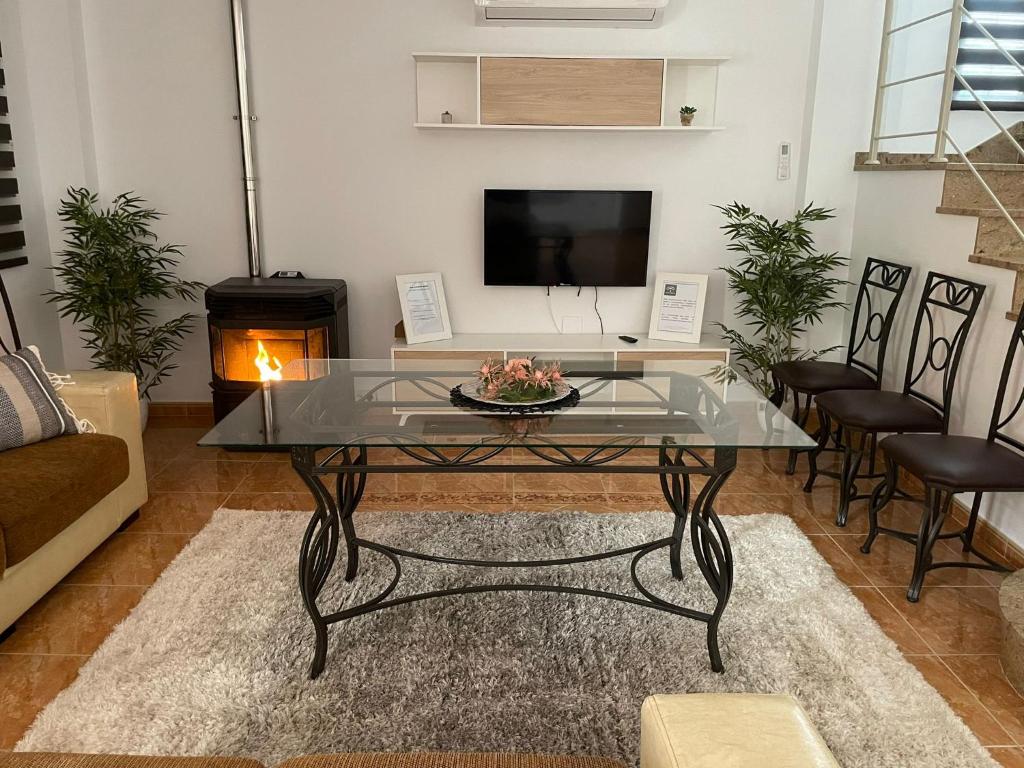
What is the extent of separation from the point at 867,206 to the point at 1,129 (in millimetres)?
4322

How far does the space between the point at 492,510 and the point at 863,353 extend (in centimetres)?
228

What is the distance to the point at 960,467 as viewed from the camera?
8.89ft

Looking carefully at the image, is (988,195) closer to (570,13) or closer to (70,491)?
(570,13)

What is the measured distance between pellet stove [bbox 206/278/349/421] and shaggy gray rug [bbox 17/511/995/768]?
1434mm

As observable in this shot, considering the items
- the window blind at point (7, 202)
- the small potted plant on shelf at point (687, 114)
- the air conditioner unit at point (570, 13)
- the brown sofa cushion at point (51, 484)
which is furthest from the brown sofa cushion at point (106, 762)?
the small potted plant on shelf at point (687, 114)

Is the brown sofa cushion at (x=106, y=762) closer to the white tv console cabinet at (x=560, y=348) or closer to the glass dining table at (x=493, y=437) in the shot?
the glass dining table at (x=493, y=437)

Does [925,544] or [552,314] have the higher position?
[552,314]

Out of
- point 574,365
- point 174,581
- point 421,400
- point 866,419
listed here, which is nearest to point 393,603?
point 421,400

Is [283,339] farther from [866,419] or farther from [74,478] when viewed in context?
[866,419]

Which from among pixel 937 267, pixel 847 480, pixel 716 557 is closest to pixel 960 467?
pixel 847 480

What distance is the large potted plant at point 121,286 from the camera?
Answer: 13.8 feet

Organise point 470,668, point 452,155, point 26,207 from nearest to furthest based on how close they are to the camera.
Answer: point 470,668 < point 26,207 < point 452,155

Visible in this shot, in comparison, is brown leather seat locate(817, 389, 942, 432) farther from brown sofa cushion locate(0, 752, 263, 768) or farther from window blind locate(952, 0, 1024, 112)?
brown sofa cushion locate(0, 752, 263, 768)

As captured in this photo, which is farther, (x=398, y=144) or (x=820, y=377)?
(x=398, y=144)
